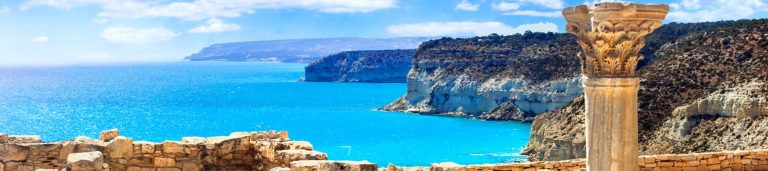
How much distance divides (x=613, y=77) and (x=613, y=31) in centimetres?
40

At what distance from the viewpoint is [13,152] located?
10250 millimetres

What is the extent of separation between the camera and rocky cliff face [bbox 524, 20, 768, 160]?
3631cm

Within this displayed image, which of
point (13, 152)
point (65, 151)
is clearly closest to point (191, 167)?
point (65, 151)

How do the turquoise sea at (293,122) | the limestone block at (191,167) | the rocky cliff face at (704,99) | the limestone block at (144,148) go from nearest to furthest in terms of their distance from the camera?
the limestone block at (144,148)
the limestone block at (191,167)
the rocky cliff face at (704,99)
the turquoise sea at (293,122)

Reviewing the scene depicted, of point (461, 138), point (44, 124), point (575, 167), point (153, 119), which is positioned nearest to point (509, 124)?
point (461, 138)

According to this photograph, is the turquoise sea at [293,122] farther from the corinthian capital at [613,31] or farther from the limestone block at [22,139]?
the corinthian capital at [613,31]

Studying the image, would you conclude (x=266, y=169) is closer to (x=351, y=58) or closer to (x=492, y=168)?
(x=492, y=168)

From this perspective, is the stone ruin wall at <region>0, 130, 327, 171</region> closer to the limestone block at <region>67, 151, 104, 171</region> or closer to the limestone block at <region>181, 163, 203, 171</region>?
the limestone block at <region>181, 163, 203, 171</region>

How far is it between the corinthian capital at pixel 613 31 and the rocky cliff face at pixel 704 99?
26451 millimetres

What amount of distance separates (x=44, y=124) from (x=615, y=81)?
92.7 meters

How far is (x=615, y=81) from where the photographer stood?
296 inches

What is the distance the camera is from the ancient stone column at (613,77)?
7.50 m

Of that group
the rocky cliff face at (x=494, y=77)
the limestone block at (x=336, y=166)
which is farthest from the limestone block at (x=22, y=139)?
the rocky cliff face at (x=494, y=77)

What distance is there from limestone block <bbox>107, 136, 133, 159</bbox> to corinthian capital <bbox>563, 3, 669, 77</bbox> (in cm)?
546
